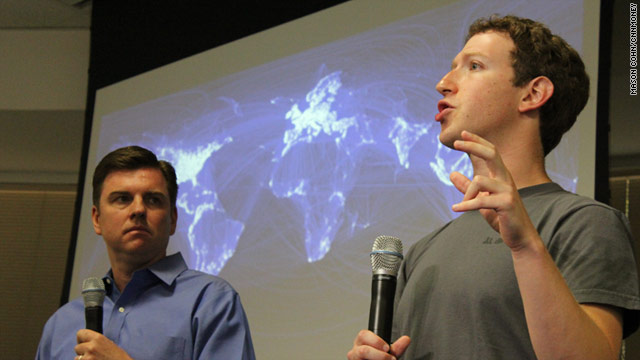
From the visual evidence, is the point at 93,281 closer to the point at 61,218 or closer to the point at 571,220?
the point at 571,220

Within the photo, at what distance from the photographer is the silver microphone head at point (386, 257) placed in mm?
1351

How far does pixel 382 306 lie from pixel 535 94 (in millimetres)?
586

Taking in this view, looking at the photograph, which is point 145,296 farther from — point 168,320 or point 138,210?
point 138,210

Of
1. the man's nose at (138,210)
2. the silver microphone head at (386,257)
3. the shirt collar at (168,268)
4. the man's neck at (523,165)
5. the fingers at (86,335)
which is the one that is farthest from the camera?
the man's nose at (138,210)

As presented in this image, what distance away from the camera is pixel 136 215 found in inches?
90.0

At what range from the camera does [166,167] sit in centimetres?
248

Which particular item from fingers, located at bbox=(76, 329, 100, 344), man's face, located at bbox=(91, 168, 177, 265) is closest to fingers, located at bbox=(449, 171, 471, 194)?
fingers, located at bbox=(76, 329, 100, 344)

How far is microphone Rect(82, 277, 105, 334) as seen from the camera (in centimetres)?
189

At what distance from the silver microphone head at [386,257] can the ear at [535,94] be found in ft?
1.36

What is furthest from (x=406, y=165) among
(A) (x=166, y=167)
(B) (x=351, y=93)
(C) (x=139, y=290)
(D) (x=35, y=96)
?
(D) (x=35, y=96)

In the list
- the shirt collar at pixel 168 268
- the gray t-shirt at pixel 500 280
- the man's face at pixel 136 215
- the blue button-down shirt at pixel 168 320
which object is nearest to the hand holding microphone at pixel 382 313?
the gray t-shirt at pixel 500 280

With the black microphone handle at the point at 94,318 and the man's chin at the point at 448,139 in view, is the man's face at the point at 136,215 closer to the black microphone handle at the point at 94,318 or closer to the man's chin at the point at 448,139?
the black microphone handle at the point at 94,318

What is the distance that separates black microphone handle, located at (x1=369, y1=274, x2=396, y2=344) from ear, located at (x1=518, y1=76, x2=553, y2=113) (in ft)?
1.60

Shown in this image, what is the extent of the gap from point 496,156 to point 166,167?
62.7 inches
